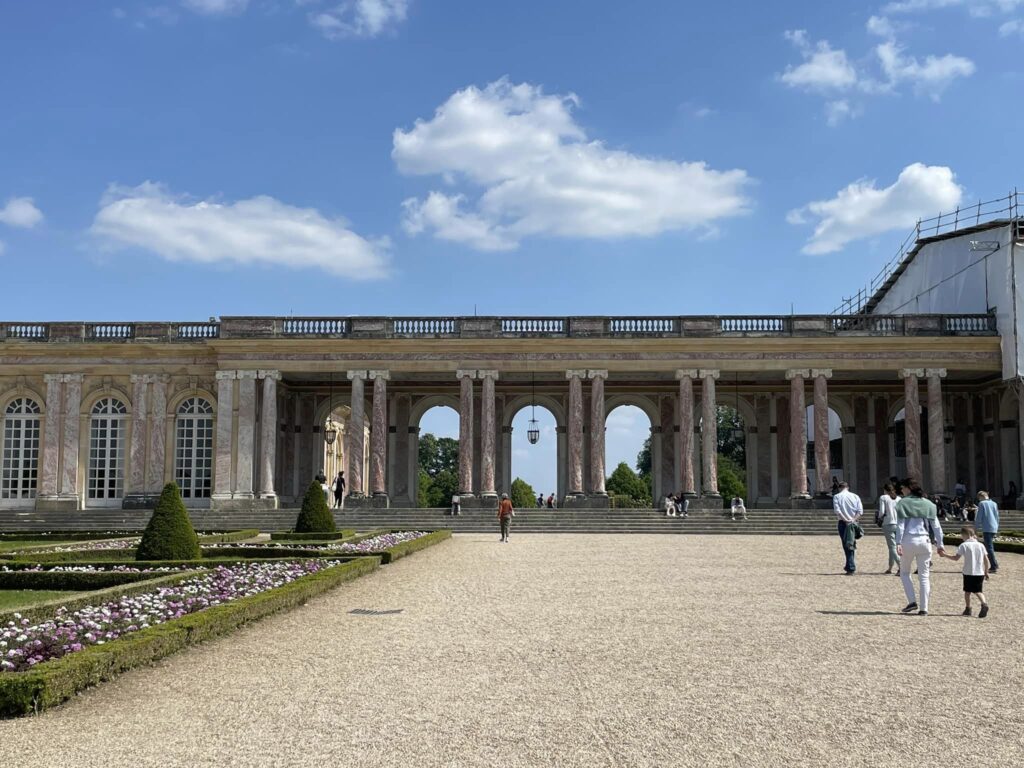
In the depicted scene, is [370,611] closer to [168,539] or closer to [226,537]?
[168,539]

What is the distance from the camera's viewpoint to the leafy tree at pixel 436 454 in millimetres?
100875

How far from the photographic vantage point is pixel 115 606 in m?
11.0

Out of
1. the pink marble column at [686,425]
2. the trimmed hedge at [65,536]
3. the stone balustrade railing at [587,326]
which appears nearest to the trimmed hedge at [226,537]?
the trimmed hedge at [65,536]

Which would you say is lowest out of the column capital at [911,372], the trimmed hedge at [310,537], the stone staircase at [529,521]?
the stone staircase at [529,521]

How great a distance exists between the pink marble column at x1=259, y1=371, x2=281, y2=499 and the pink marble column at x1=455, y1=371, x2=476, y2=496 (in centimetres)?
719

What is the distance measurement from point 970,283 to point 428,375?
23005 mm

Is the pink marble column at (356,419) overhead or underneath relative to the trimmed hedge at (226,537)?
overhead

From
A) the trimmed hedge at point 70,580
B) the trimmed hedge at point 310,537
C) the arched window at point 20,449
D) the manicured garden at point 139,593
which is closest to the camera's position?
the manicured garden at point 139,593

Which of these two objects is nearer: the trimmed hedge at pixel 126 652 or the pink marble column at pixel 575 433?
the trimmed hedge at pixel 126 652

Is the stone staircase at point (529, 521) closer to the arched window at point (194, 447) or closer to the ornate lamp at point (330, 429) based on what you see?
the arched window at point (194, 447)

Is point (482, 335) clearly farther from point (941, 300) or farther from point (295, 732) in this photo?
point (295, 732)

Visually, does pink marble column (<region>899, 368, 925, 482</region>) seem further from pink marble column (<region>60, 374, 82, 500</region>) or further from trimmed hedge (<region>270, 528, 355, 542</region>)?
pink marble column (<region>60, 374, 82, 500</region>)

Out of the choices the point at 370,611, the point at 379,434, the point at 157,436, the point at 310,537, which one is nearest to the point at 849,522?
the point at 370,611

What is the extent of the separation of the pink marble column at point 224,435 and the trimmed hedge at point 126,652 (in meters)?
25.1
